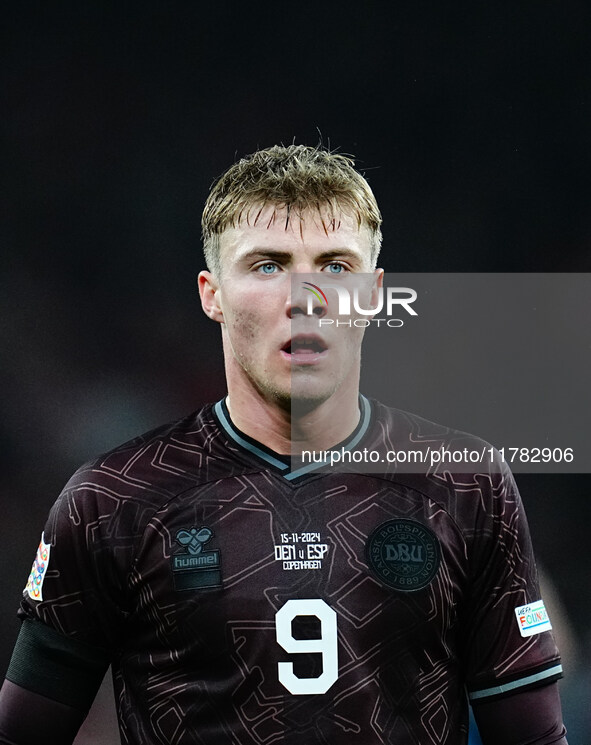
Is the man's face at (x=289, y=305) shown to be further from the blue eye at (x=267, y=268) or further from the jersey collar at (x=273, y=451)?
the jersey collar at (x=273, y=451)

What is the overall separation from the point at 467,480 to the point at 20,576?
2091 millimetres

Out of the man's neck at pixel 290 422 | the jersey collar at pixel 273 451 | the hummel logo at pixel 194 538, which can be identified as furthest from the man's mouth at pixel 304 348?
the hummel logo at pixel 194 538

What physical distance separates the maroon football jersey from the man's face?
181 millimetres

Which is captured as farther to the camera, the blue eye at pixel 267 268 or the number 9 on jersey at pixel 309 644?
the blue eye at pixel 267 268

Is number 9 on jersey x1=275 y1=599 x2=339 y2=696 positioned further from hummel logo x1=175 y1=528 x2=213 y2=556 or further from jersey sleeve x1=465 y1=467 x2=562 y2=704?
jersey sleeve x1=465 y1=467 x2=562 y2=704

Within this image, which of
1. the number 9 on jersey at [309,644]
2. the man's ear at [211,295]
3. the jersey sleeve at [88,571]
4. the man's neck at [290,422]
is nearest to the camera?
the number 9 on jersey at [309,644]

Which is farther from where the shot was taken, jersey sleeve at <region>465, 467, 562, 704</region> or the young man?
jersey sleeve at <region>465, 467, 562, 704</region>

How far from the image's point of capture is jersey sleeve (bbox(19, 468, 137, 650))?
2.29 meters

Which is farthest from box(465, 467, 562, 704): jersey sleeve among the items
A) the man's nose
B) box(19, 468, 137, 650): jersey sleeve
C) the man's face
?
box(19, 468, 137, 650): jersey sleeve

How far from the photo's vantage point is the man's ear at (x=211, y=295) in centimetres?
252

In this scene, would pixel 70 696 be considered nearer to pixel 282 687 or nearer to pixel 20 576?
pixel 282 687

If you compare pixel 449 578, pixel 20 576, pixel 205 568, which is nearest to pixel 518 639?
pixel 449 578

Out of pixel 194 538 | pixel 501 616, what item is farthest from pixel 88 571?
pixel 501 616

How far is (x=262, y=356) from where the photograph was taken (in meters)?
2.35
